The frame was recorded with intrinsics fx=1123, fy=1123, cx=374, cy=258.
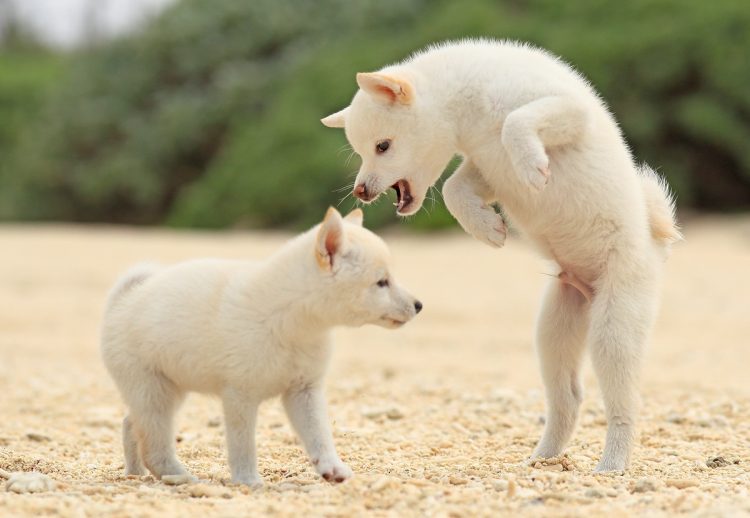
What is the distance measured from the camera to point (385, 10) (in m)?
25.0

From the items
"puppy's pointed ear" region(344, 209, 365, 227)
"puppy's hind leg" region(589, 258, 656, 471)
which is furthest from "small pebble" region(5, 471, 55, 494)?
"puppy's hind leg" region(589, 258, 656, 471)

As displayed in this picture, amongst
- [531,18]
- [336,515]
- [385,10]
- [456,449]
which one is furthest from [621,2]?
[336,515]

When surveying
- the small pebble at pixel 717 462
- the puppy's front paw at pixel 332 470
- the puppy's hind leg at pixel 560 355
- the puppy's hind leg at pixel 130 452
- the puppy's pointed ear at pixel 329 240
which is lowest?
the puppy's hind leg at pixel 130 452

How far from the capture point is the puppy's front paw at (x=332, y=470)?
495 centimetres

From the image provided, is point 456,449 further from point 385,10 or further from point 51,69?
point 51,69

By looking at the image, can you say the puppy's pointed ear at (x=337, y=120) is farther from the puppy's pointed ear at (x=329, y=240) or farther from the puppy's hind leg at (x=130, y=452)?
the puppy's hind leg at (x=130, y=452)

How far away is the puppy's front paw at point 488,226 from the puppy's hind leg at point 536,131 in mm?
401

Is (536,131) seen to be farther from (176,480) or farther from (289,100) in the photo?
(289,100)

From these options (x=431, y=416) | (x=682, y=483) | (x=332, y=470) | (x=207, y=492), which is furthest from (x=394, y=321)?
(x=431, y=416)

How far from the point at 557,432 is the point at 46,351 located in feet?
20.4

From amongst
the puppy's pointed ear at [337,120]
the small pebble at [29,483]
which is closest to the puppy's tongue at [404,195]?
the puppy's pointed ear at [337,120]

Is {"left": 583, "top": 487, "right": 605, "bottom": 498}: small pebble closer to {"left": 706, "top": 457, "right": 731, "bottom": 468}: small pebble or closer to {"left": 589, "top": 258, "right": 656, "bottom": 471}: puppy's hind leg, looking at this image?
{"left": 589, "top": 258, "right": 656, "bottom": 471}: puppy's hind leg

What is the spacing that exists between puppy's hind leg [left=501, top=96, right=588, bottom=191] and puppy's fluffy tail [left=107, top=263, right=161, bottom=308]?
1.88 m

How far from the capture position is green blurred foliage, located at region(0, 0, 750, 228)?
19.4m
